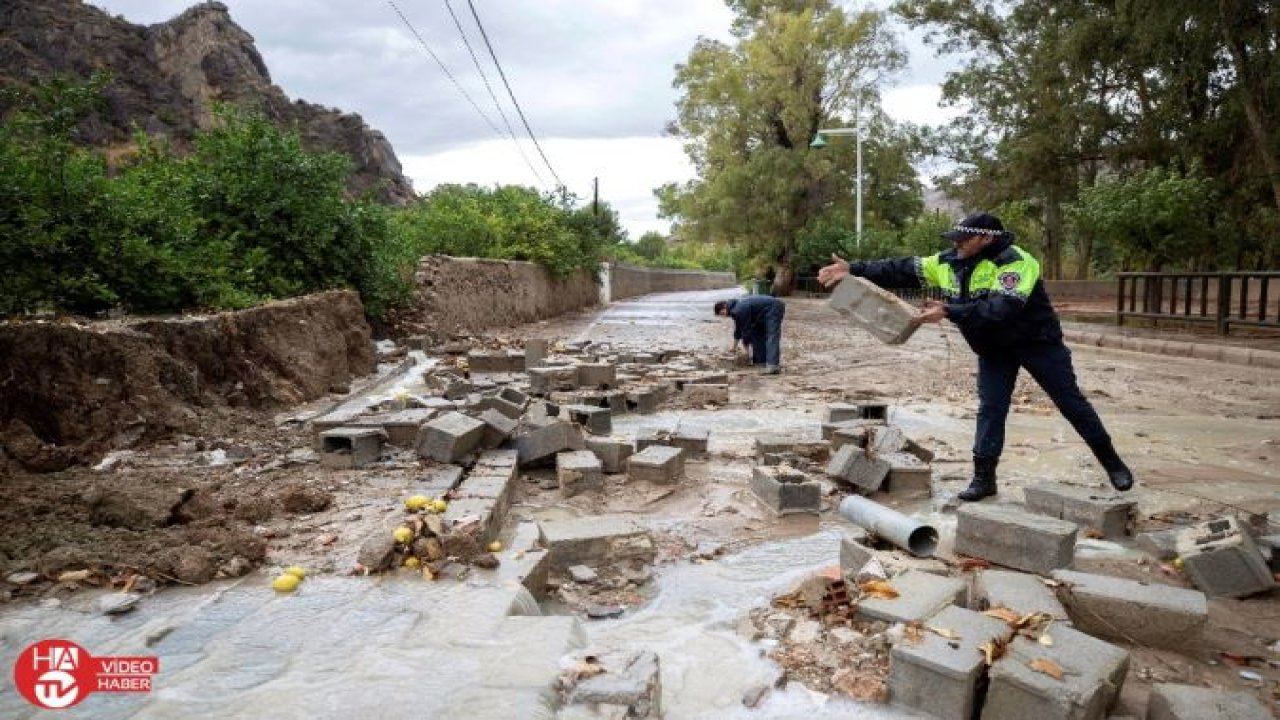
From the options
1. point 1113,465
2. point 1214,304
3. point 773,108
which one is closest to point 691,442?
point 1113,465

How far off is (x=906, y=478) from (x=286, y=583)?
3.55 m

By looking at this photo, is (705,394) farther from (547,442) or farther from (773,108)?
(773,108)

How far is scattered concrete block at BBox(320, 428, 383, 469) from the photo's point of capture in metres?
5.23

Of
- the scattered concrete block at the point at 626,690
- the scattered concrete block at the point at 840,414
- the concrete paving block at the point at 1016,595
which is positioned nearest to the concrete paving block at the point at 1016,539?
the concrete paving block at the point at 1016,595

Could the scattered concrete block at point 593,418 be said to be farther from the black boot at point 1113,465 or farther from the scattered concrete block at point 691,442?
the black boot at point 1113,465

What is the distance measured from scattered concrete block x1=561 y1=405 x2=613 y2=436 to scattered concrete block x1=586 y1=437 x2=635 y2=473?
0.88 m

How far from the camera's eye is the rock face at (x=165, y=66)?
41.9m

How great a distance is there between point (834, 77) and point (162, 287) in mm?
32228

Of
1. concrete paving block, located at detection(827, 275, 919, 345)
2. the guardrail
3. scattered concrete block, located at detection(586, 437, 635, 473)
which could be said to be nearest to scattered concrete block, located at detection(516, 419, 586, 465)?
scattered concrete block, located at detection(586, 437, 635, 473)

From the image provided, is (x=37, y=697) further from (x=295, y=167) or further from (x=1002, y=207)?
(x=1002, y=207)

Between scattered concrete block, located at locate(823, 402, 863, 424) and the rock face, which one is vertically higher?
the rock face

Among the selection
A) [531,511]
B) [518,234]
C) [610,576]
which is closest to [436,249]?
[518,234]

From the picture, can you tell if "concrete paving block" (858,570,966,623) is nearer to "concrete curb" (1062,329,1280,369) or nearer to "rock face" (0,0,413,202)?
"concrete curb" (1062,329,1280,369)

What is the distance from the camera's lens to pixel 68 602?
10.4 feet
